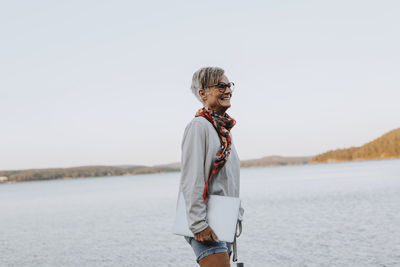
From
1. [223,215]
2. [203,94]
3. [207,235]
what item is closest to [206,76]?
[203,94]

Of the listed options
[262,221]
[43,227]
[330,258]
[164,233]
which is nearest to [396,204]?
[262,221]

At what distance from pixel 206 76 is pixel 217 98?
15 cm

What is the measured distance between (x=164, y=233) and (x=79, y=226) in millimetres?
7322

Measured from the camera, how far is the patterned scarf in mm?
2504

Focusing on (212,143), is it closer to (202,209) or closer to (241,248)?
(202,209)

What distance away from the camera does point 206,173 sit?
251cm

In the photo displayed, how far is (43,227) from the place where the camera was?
24.9m

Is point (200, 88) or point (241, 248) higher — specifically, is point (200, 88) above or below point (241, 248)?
above

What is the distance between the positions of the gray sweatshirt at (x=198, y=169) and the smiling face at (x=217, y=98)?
0.20 meters

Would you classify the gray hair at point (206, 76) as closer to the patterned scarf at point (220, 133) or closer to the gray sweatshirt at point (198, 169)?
the patterned scarf at point (220, 133)

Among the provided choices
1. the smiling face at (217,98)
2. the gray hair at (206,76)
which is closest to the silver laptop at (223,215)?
the smiling face at (217,98)

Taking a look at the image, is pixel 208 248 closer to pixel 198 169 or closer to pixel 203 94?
pixel 198 169

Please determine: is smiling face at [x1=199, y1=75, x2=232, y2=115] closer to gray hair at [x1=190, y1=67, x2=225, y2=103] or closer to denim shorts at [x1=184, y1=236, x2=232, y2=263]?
gray hair at [x1=190, y1=67, x2=225, y2=103]

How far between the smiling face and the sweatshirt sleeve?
25 cm
